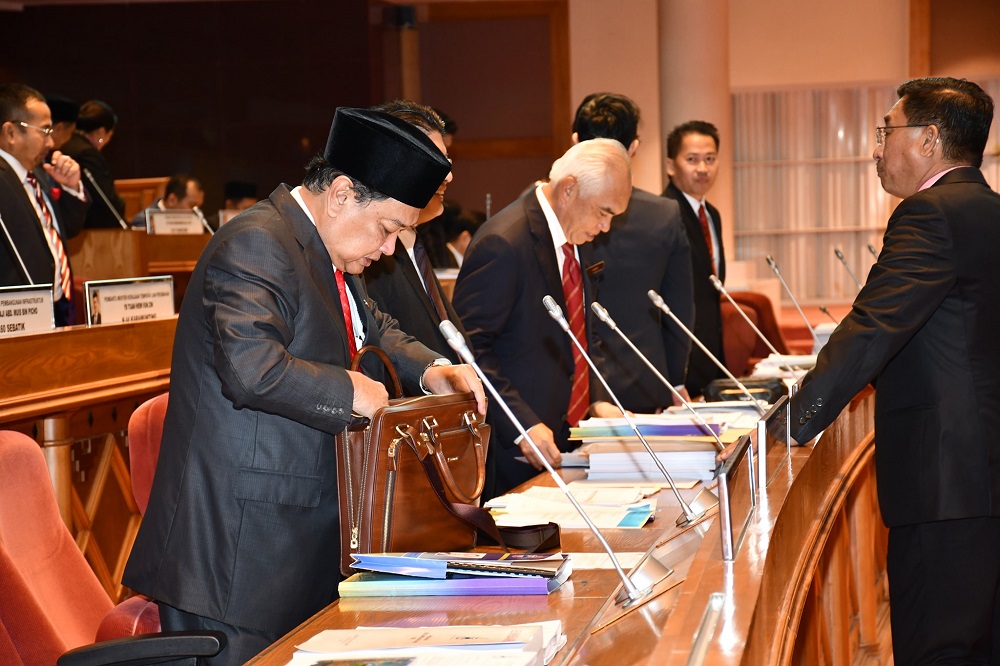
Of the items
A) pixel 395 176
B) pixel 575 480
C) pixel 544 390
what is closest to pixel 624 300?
pixel 544 390

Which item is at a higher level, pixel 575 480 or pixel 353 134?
pixel 353 134

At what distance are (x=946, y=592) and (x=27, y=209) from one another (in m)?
3.71

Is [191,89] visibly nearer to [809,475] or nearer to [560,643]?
[809,475]

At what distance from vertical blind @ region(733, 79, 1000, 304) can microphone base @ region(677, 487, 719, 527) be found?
416 inches

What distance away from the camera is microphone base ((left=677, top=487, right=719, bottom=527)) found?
2.02 metres

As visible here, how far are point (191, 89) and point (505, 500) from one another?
9.97 m

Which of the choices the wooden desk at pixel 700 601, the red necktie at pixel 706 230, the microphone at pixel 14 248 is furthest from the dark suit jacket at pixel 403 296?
the microphone at pixel 14 248

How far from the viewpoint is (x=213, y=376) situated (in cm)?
191

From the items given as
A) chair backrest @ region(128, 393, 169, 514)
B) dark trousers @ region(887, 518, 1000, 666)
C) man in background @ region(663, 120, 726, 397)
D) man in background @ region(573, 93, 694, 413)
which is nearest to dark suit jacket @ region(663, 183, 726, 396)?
man in background @ region(663, 120, 726, 397)

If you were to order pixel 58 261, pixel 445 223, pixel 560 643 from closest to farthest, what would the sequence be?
pixel 560 643 < pixel 58 261 < pixel 445 223

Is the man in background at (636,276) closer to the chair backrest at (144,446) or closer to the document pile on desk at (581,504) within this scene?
the document pile on desk at (581,504)

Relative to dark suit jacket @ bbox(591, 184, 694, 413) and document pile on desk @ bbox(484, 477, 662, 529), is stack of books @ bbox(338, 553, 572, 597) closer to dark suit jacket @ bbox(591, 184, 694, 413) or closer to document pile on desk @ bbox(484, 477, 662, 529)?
document pile on desk @ bbox(484, 477, 662, 529)

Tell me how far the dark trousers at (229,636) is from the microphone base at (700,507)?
726mm

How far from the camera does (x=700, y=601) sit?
149 centimetres
